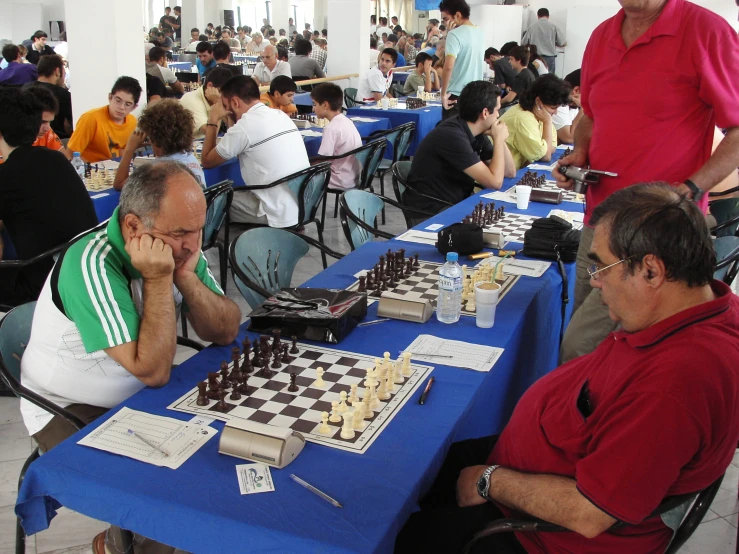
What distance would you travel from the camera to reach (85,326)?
5.57 feet

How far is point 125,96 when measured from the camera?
471cm

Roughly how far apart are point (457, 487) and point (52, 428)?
1.08 m

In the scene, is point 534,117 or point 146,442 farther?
point 534,117

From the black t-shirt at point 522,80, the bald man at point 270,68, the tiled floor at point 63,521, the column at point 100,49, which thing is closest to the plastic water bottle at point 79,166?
the tiled floor at point 63,521

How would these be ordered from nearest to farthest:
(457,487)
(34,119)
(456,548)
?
1. (456,548)
2. (457,487)
3. (34,119)

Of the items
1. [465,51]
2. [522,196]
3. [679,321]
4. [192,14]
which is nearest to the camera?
[679,321]

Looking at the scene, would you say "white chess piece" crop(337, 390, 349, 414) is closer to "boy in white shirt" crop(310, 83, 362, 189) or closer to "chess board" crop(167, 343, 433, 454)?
"chess board" crop(167, 343, 433, 454)

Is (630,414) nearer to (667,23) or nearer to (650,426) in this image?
(650,426)

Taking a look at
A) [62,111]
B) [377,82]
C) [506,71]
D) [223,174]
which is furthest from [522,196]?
[377,82]

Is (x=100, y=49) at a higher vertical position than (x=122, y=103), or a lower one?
higher

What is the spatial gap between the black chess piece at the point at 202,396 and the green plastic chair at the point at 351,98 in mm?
7962

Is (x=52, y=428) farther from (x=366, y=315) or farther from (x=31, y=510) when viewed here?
(x=366, y=315)

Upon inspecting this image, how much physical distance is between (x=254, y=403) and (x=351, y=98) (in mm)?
8457

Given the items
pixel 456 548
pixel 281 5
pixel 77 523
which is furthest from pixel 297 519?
pixel 281 5
